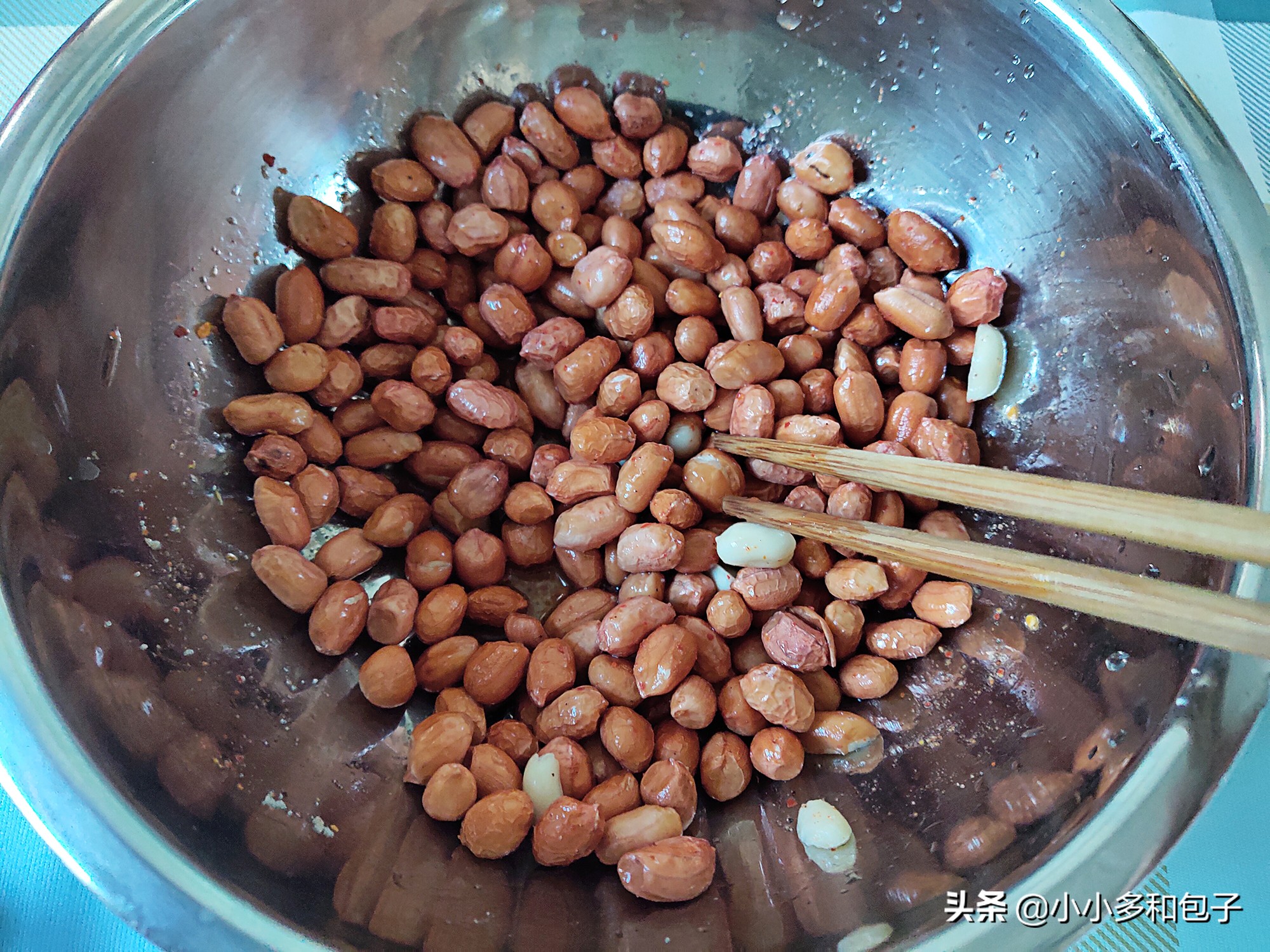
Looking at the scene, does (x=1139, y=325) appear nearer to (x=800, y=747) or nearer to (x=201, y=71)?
(x=800, y=747)

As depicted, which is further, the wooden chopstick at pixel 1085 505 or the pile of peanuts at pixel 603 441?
the pile of peanuts at pixel 603 441

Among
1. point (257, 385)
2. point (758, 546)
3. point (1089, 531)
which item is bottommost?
point (758, 546)

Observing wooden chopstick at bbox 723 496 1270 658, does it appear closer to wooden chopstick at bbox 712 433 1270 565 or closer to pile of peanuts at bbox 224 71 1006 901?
wooden chopstick at bbox 712 433 1270 565

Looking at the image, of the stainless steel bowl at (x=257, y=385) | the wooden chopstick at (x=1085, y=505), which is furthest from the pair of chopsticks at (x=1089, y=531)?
the stainless steel bowl at (x=257, y=385)

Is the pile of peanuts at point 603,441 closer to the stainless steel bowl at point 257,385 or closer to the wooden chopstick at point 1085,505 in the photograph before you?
the stainless steel bowl at point 257,385

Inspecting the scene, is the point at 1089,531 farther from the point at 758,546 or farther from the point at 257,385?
the point at 257,385

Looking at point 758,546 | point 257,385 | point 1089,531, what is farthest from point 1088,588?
point 257,385

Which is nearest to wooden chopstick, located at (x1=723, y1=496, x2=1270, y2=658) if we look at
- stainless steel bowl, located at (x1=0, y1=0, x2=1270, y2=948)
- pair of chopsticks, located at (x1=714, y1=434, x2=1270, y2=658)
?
pair of chopsticks, located at (x1=714, y1=434, x2=1270, y2=658)
